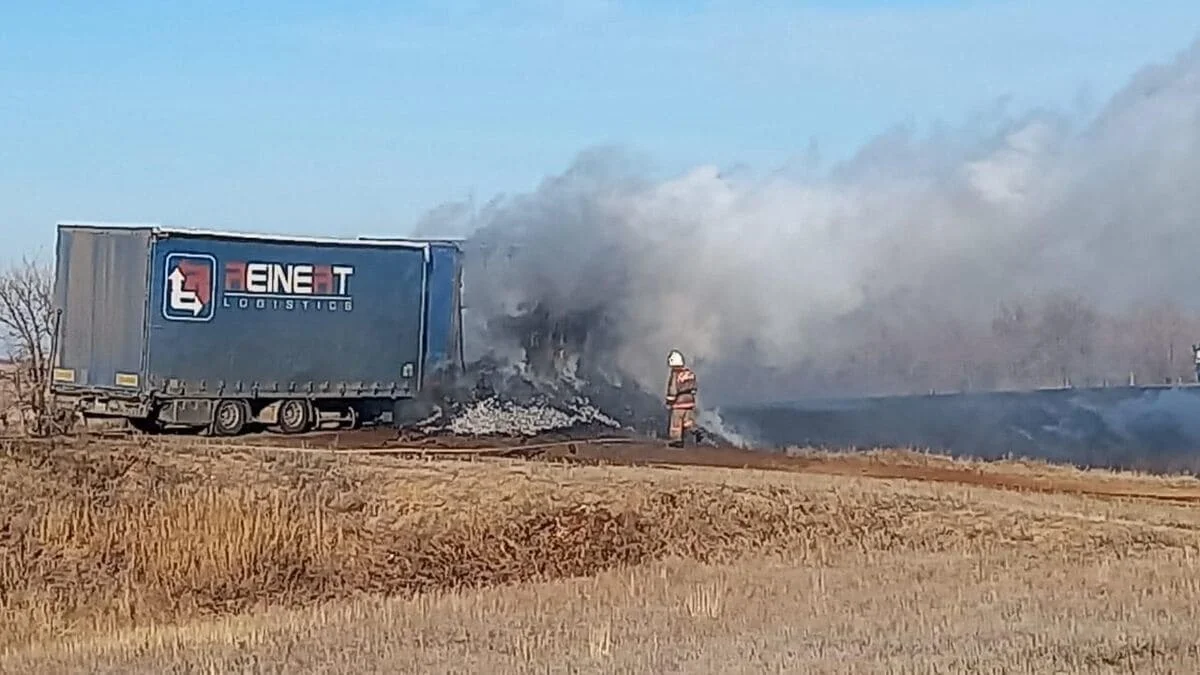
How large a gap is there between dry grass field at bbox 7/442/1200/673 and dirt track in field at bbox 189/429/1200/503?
0.20m

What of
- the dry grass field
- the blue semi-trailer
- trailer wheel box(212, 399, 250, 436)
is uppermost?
the blue semi-trailer

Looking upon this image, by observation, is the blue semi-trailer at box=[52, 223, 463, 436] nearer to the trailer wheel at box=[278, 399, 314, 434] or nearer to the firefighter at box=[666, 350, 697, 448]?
the trailer wheel at box=[278, 399, 314, 434]

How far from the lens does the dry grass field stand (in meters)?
12.3

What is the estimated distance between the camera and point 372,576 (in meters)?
20.1

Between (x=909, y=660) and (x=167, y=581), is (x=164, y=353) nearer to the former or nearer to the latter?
(x=167, y=581)

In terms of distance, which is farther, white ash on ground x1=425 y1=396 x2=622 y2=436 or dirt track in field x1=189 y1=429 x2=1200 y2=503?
white ash on ground x1=425 y1=396 x2=622 y2=436

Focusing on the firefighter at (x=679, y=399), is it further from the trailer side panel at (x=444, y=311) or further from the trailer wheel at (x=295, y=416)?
the trailer wheel at (x=295, y=416)

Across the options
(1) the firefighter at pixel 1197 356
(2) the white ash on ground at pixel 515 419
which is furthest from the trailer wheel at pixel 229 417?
(1) the firefighter at pixel 1197 356

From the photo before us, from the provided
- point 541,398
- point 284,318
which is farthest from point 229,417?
point 541,398

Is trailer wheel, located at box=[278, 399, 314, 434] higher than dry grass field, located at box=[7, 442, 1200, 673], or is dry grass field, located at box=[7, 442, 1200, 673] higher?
trailer wheel, located at box=[278, 399, 314, 434]

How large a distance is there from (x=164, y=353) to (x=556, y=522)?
11.6 metres

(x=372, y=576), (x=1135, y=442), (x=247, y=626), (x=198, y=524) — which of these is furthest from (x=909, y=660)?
(x=1135, y=442)

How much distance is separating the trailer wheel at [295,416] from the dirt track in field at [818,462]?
669mm

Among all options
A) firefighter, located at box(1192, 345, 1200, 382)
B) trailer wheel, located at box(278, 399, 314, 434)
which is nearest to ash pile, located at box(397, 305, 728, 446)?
trailer wheel, located at box(278, 399, 314, 434)
